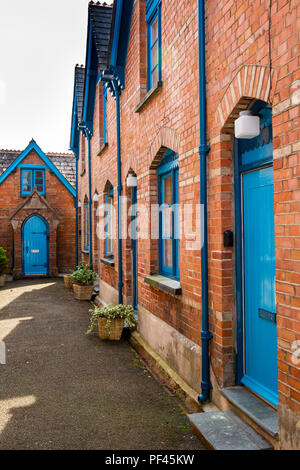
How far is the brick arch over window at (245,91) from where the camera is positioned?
3.12 metres

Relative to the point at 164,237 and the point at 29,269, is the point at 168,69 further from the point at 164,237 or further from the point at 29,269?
the point at 29,269

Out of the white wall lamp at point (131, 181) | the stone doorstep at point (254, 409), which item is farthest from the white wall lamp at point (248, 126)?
→ the white wall lamp at point (131, 181)

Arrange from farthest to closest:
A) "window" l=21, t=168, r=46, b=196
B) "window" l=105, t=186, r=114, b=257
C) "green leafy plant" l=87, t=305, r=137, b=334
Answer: "window" l=21, t=168, r=46, b=196, "window" l=105, t=186, r=114, b=257, "green leafy plant" l=87, t=305, r=137, b=334

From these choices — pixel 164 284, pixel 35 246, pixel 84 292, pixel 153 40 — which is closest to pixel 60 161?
pixel 35 246

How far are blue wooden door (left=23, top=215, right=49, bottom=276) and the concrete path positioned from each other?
32.6 feet

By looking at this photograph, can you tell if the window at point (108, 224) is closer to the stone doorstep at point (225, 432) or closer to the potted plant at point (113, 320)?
the potted plant at point (113, 320)

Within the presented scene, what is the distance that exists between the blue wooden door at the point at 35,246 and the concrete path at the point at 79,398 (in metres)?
9.94

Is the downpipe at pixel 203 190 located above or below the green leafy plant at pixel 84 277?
above

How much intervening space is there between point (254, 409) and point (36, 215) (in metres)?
15.9

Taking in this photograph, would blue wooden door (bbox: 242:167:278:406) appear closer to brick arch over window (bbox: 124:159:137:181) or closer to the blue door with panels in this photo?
the blue door with panels

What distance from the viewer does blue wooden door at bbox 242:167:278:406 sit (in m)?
3.50

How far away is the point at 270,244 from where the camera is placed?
11.5 ft

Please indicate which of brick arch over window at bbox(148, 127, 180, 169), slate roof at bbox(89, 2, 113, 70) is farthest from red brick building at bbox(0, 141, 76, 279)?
brick arch over window at bbox(148, 127, 180, 169)

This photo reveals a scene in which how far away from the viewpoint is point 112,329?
282 inches
